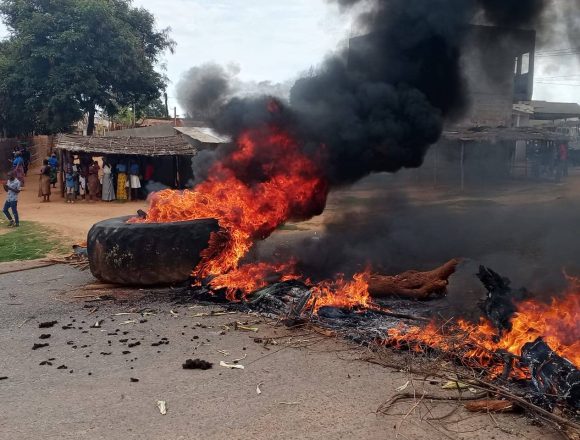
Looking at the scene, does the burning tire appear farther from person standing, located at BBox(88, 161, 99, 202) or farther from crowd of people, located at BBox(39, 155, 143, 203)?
person standing, located at BBox(88, 161, 99, 202)

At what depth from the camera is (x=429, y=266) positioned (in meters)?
9.47

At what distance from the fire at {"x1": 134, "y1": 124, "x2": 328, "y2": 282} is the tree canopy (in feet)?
62.4

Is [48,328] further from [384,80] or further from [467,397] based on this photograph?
[384,80]

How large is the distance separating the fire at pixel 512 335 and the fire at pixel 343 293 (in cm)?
102

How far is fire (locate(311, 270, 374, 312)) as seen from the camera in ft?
22.0

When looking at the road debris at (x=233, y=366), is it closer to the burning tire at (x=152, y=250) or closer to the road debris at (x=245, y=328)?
the road debris at (x=245, y=328)

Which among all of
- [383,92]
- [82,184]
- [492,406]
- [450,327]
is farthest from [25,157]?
[492,406]

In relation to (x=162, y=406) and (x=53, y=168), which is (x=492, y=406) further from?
(x=53, y=168)

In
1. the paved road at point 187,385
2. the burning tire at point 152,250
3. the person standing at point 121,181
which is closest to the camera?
the paved road at point 187,385

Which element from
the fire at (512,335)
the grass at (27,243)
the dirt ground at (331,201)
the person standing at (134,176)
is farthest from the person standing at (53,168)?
the fire at (512,335)

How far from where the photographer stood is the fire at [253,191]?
844 cm

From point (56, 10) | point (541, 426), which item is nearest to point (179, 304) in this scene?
point (541, 426)

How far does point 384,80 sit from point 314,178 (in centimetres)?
209

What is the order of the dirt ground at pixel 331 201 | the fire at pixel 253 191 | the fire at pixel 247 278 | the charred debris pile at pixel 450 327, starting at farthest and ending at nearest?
1. the dirt ground at pixel 331 201
2. the fire at pixel 253 191
3. the fire at pixel 247 278
4. the charred debris pile at pixel 450 327
